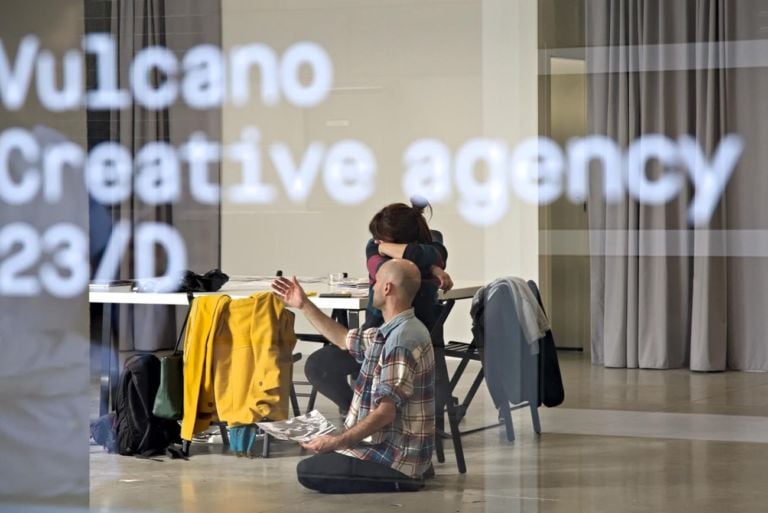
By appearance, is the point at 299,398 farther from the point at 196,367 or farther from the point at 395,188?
the point at 395,188

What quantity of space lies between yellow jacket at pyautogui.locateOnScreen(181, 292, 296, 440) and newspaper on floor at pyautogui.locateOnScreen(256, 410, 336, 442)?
0.09 feet

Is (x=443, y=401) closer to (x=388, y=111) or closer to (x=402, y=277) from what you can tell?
(x=402, y=277)

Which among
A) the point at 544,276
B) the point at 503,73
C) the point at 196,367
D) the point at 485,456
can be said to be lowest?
the point at 485,456

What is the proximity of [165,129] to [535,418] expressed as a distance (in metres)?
1.43

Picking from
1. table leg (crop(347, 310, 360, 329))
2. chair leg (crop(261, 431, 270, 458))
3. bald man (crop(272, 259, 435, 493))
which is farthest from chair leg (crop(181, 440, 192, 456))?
table leg (crop(347, 310, 360, 329))

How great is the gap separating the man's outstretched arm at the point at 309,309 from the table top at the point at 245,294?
0.07ft

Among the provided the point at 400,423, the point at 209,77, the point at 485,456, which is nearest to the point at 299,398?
the point at 400,423

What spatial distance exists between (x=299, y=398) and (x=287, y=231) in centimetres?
50

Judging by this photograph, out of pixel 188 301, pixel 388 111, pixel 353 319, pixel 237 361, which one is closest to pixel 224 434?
pixel 237 361

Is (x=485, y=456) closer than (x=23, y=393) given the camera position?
Yes

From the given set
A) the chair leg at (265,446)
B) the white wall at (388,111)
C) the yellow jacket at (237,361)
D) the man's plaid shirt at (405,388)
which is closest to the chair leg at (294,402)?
the yellow jacket at (237,361)

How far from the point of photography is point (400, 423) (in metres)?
3.88

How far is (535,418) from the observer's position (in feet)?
12.8

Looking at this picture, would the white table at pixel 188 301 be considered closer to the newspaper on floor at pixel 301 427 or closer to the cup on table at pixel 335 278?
the cup on table at pixel 335 278
